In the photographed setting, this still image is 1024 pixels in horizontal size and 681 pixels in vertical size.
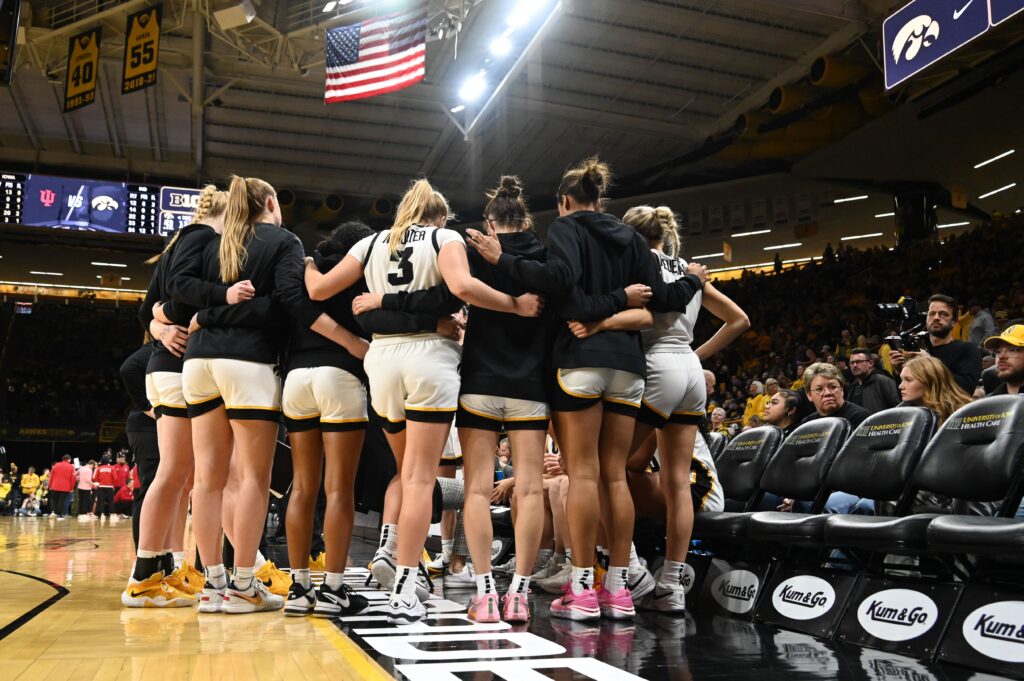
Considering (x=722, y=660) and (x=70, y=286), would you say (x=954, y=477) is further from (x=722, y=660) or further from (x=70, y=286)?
(x=70, y=286)

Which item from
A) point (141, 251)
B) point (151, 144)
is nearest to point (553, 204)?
point (151, 144)

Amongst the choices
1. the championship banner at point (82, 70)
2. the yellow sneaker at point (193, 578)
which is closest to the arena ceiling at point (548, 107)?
the championship banner at point (82, 70)

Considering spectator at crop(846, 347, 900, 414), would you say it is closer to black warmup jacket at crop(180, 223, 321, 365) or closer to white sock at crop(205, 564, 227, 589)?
black warmup jacket at crop(180, 223, 321, 365)

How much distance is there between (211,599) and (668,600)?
1887 millimetres

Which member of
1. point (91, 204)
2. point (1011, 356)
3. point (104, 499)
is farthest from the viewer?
point (104, 499)

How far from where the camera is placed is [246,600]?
3.50 m

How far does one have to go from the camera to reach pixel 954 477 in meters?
3.01

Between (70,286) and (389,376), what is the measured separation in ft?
91.5

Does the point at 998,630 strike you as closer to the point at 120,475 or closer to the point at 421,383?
the point at 421,383

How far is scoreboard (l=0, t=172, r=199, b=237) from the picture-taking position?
15711mm

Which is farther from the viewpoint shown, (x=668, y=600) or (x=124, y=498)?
(x=124, y=498)

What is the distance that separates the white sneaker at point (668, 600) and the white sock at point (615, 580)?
28cm

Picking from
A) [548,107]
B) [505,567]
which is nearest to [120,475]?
[548,107]

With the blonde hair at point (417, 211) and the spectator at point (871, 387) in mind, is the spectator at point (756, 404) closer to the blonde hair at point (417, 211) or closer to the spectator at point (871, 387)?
the spectator at point (871, 387)
